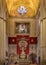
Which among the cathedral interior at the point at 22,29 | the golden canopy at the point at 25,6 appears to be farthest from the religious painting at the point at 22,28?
the golden canopy at the point at 25,6

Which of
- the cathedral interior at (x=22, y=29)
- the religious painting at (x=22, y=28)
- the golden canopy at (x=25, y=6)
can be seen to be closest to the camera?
the cathedral interior at (x=22, y=29)

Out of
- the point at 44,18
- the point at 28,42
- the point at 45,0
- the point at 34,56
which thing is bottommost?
the point at 34,56

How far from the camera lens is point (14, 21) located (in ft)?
125

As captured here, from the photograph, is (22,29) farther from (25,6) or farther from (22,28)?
(25,6)

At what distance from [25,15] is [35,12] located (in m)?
1.79

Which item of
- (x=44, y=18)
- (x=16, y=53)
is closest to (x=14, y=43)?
(x=16, y=53)

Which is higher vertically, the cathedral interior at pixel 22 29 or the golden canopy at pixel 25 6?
the golden canopy at pixel 25 6

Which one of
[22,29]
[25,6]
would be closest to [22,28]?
[22,29]

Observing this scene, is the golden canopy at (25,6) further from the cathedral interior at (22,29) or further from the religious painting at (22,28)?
the religious painting at (22,28)

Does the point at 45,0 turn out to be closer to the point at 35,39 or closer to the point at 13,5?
the point at 35,39

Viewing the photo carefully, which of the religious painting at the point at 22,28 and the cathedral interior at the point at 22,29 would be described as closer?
the cathedral interior at the point at 22,29

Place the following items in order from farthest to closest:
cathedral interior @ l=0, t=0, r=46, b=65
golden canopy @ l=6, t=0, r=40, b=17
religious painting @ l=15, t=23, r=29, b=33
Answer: religious painting @ l=15, t=23, r=29, b=33 → golden canopy @ l=6, t=0, r=40, b=17 → cathedral interior @ l=0, t=0, r=46, b=65

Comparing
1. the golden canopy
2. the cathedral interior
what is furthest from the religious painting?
the golden canopy

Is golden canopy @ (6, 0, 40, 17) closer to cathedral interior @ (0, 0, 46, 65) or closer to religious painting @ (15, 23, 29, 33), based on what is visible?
cathedral interior @ (0, 0, 46, 65)
